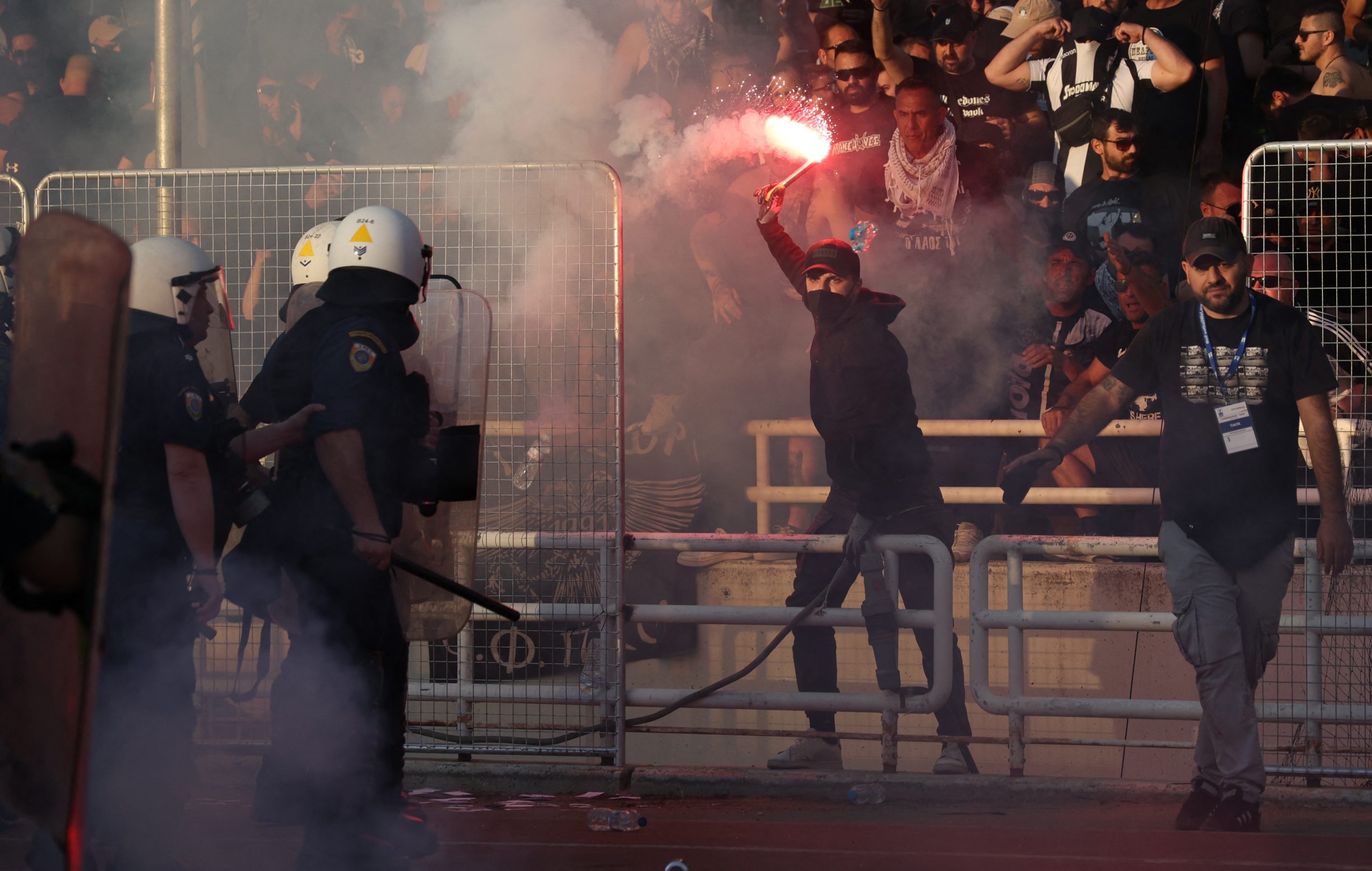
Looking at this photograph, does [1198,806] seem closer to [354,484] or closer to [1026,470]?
[1026,470]

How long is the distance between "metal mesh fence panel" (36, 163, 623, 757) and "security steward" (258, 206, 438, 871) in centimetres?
135

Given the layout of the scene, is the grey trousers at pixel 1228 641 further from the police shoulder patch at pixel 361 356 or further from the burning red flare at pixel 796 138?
the burning red flare at pixel 796 138

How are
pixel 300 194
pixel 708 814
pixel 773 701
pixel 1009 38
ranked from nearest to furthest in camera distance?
pixel 708 814, pixel 773 701, pixel 300 194, pixel 1009 38

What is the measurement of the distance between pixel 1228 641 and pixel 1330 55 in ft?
13.5

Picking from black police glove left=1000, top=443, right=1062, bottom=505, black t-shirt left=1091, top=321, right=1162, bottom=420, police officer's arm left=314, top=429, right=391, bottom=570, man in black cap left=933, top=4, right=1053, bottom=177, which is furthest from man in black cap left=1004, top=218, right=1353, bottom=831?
man in black cap left=933, top=4, right=1053, bottom=177

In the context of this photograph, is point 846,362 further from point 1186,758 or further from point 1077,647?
point 1186,758

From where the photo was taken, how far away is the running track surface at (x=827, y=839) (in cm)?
404

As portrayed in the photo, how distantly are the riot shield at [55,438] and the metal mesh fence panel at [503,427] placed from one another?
3492 mm

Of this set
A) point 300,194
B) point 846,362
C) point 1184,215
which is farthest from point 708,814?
point 1184,215

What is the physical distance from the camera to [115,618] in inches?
139

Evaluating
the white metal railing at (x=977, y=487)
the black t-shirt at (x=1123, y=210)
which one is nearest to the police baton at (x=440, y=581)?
the white metal railing at (x=977, y=487)

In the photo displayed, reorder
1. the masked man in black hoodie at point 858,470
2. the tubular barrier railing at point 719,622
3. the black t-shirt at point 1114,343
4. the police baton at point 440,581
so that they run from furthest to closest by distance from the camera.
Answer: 1. the black t-shirt at point 1114,343
2. the masked man in black hoodie at point 858,470
3. the tubular barrier railing at point 719,622
4. the police baton at point 440,581

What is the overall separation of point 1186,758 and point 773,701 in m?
2.34

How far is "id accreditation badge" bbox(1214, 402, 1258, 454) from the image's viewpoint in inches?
169
